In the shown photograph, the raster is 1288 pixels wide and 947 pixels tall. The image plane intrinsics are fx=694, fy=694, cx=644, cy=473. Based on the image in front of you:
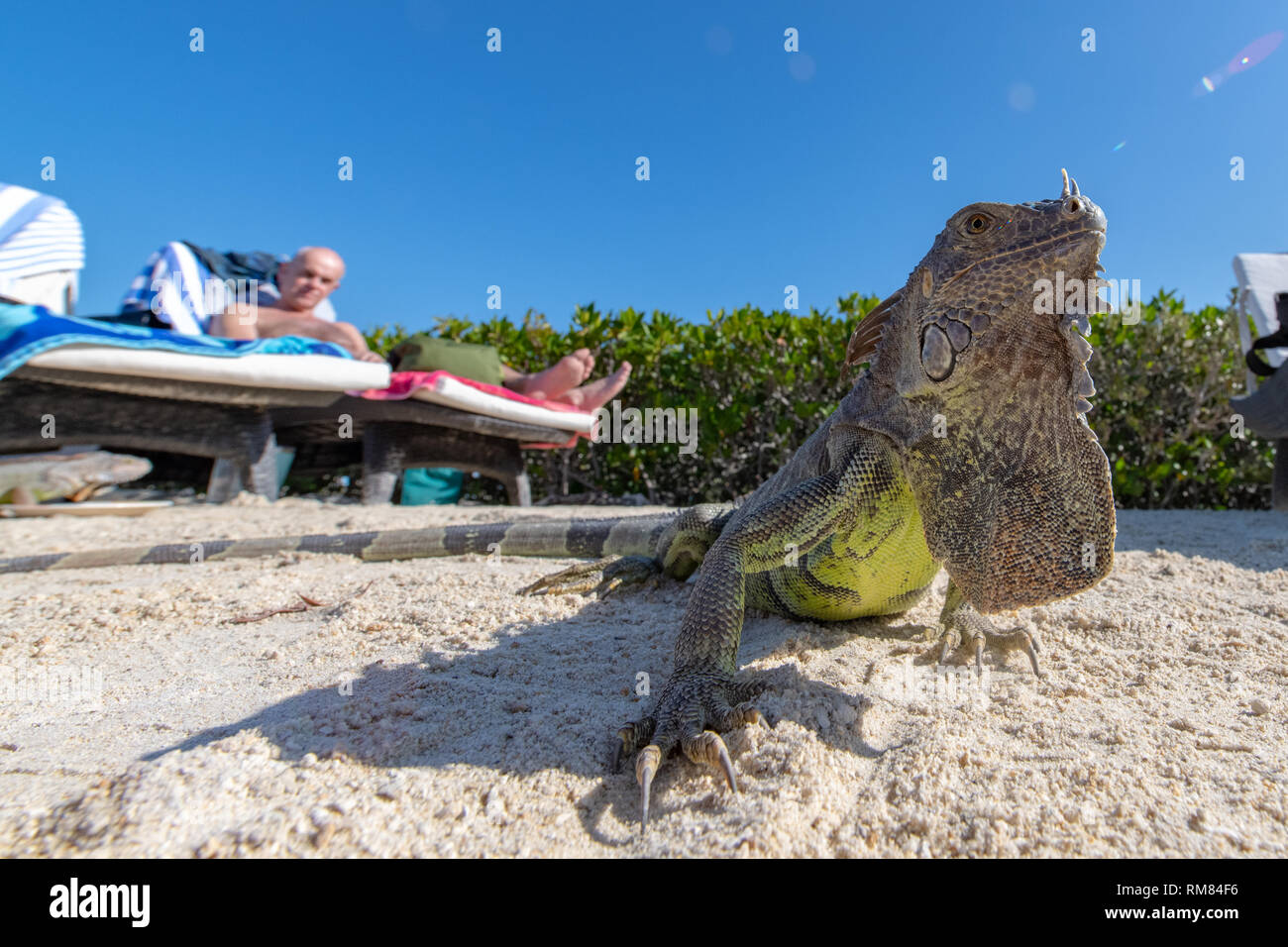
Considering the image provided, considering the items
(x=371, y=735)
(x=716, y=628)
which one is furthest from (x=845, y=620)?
(x=371, y=735)

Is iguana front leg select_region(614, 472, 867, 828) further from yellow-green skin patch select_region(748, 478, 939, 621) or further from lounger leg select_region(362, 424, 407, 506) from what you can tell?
lounger leg select_region(362, 424, 407, 506)

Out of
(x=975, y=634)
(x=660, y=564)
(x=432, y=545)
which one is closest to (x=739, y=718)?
(x=975, y=634)

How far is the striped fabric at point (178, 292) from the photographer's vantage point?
21.6ft

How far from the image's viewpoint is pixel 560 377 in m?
7.86

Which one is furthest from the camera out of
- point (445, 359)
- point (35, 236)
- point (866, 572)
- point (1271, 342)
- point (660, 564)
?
point (445, 359)

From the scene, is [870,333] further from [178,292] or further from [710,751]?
[178,292]

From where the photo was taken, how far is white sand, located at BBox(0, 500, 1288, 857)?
1.28 meters

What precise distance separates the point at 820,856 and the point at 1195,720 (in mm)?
1194

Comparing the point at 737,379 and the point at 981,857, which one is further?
the point at 737,379

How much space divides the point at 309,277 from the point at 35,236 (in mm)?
2226

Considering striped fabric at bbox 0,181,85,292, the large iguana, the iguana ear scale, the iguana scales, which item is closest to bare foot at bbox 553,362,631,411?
the iguana scales

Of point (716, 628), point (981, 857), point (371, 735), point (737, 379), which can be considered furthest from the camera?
point (737, 379)

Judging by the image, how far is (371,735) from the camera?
Result: 1638 millimetres

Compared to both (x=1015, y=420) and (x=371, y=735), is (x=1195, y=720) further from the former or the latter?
(x=371, y=735)
